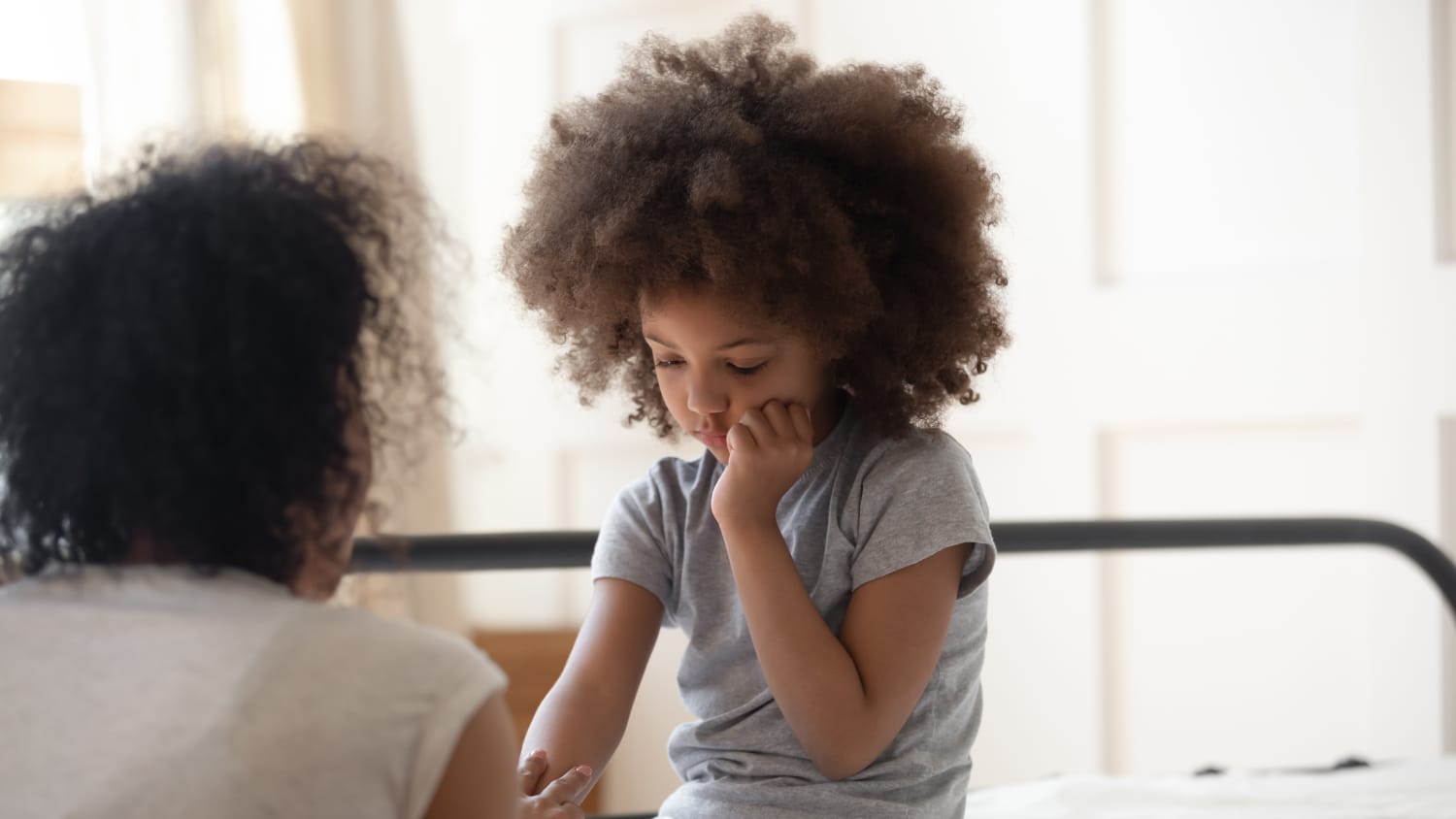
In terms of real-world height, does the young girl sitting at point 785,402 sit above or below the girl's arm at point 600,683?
above

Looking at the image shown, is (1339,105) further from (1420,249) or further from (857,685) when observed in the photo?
(857,685)

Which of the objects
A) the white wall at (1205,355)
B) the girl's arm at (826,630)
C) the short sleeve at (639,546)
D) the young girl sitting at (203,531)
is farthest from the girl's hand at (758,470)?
the white wall at (1205,355)

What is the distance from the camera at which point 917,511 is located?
0.97 meters

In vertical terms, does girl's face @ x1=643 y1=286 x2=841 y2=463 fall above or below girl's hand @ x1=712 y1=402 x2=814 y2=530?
above

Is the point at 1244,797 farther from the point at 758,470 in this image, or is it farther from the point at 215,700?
the point at 215,700

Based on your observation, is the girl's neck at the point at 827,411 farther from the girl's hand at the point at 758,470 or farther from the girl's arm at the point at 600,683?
the girl's arm at the point at 600,683

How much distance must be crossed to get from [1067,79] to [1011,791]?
1195mm

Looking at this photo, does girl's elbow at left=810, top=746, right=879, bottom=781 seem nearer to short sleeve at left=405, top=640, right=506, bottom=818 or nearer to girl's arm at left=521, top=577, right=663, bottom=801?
girl's arm at left=521, top=577, right=663, bottom=801

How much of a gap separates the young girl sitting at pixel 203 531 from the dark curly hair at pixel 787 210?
334 mm

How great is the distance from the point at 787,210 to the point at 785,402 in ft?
0.48

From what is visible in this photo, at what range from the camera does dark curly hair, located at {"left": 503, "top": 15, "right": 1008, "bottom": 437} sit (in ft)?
3.18

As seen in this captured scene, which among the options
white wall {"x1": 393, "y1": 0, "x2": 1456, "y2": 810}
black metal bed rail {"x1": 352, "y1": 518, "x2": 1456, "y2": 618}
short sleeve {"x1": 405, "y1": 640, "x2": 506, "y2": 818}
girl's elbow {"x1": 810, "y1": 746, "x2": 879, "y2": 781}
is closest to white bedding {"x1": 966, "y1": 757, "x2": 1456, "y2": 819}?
black metal bed rail {"x1": 352, "y1": 518, "x2": 1456, "y2": 618}

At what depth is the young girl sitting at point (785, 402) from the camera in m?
0.95

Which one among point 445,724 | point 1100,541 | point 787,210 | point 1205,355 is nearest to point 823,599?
point 787,210
